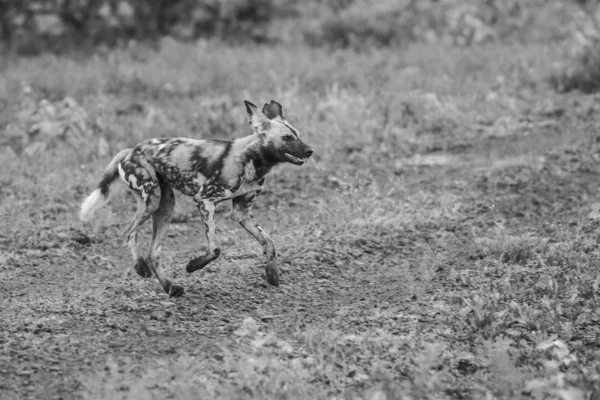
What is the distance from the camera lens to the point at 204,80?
14398 millimetres

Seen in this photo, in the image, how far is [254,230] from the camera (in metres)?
7.17

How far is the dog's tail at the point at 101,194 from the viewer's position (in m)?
7.11

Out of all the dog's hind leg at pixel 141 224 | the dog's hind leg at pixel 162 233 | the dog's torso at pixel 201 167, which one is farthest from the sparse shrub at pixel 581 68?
the dog's hind leg at pixel 141 224

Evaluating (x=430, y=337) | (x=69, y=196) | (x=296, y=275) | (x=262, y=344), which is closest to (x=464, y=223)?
(x=296, y=275)

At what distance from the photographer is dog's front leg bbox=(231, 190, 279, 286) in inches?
281

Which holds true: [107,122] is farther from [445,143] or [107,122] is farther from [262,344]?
[262,344]

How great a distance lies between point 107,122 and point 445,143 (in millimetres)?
5118

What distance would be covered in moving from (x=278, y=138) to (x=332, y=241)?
169 cm

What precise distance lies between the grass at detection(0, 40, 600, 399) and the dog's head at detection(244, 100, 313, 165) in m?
1.17

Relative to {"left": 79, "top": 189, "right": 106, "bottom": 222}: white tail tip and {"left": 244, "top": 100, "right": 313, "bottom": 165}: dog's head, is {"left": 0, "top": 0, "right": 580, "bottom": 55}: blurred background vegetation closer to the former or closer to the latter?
{"left": 244, "top": 100, "right": 313, "bottom": 165}: dog's head

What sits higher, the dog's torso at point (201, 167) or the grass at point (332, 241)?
the dog's torso at point (201, 167)

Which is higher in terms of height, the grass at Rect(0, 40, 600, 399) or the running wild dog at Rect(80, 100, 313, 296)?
the running wild dog at Rect(80, 100, 313, 296)

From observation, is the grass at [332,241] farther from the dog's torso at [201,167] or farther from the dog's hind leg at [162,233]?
the dog's torso at [201,167]

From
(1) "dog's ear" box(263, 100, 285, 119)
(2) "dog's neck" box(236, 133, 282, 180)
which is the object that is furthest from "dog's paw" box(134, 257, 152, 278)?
(1) "dog's ear" box(263, 100, 285, 119)
